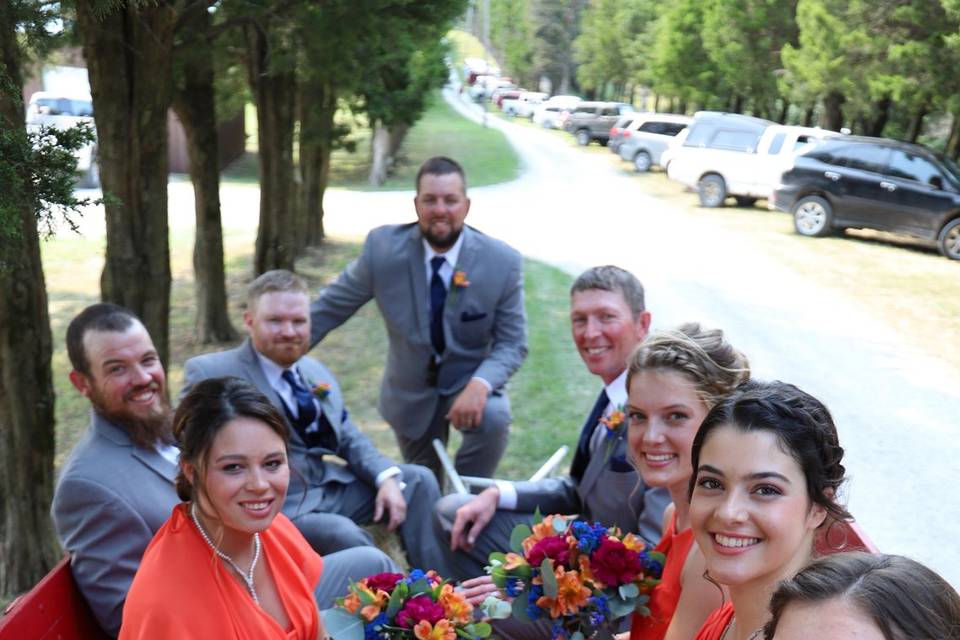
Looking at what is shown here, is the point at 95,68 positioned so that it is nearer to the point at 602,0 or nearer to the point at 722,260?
the point at 722,260

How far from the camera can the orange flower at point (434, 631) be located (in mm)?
2617

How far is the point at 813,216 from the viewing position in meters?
17.2

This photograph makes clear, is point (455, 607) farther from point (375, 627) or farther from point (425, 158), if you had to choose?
point (425, 158)

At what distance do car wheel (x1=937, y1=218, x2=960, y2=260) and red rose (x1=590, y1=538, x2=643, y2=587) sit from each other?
47.5 ft

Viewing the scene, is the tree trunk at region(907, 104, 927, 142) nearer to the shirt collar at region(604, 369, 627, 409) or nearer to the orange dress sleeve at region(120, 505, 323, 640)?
the shirt collar at region(604, 369, 627, 409)

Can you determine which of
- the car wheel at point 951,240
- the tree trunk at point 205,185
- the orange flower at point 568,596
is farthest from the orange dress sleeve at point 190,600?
the car wheel at point 951,240

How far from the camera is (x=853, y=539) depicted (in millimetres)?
2959

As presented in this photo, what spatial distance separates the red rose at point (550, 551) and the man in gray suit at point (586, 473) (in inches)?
34.9

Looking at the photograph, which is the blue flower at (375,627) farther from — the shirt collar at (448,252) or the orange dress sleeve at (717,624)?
the shirt collar at (448,252)

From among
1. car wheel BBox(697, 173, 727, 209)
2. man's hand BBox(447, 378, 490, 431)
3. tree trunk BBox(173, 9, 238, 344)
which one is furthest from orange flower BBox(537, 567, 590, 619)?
car wheel BBox(697, 173, 727, 209)

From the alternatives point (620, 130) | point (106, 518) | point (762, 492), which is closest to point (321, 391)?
point (106, 518)

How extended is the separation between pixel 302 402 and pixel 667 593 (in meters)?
2.24

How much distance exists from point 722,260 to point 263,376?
11821 mm

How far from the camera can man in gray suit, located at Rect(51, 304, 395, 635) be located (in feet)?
10.2
